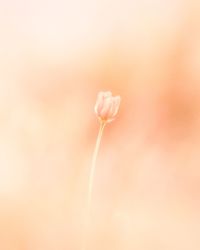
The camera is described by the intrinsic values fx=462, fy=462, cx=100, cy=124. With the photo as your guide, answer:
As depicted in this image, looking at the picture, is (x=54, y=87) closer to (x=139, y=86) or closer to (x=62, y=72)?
(x=62, y=72)

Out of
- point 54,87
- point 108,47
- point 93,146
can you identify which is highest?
point 108,47

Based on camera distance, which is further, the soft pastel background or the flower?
the soft pastel background

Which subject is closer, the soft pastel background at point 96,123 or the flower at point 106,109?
the flower at point 106,109

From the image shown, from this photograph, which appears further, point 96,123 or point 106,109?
point 96,123

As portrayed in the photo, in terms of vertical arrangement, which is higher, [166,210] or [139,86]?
[139,86]

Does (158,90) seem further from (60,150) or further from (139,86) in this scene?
(60,150)

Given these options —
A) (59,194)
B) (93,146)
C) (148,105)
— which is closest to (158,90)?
(148,105)

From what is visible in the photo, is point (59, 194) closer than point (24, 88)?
Yes
